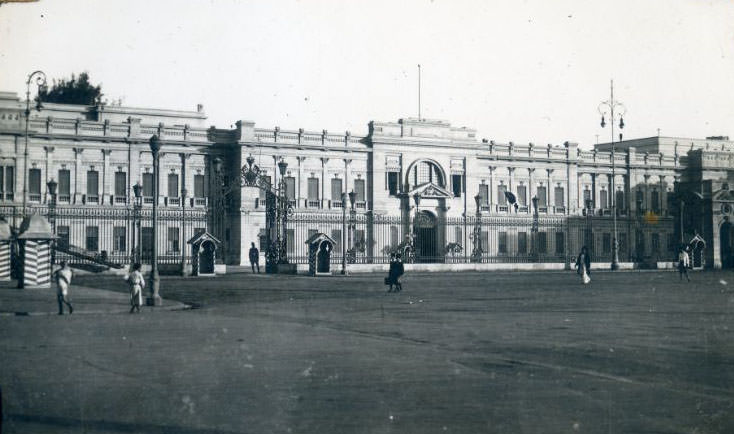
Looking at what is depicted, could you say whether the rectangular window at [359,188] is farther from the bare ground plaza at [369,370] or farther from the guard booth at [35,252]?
the bare ground plaza at [369,370]

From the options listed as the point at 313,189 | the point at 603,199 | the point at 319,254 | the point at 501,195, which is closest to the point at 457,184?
the point at 501,195

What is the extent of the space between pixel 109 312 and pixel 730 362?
13.1m

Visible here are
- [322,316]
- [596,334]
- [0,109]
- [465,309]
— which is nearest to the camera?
[596,334]

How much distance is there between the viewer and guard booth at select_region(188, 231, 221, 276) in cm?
3662

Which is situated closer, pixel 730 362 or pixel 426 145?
pixel 730 362

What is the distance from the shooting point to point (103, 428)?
684 centimetres

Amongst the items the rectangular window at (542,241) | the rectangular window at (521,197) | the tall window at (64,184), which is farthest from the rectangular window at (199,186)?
the rectangular window at (542,241)

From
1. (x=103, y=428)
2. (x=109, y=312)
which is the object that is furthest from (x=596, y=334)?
(x=109, y=312)

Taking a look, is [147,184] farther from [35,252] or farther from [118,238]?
[35,252]

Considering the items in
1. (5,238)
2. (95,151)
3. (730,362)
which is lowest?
(730,362)

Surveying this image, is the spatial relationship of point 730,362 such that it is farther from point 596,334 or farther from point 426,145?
point 426,145

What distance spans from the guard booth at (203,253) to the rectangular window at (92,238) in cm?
1578

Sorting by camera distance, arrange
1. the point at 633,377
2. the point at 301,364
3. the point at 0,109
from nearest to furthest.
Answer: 1. the point at 633,377
2. the point at 301,364
3. the point at 0,109

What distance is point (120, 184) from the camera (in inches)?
2069
